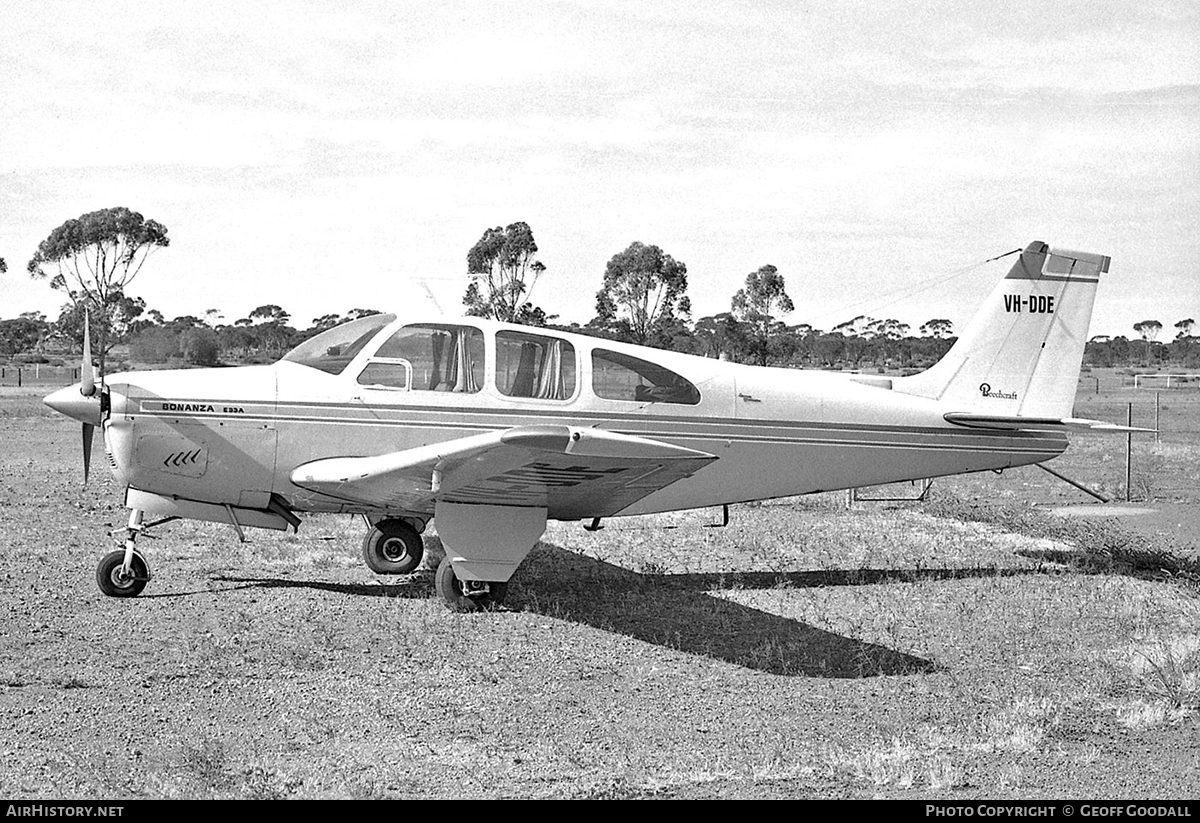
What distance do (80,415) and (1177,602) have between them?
8920 mm

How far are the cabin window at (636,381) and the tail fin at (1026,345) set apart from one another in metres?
2.44

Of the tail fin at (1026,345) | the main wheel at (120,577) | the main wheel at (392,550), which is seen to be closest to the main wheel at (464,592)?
the main wheel at (392,550)

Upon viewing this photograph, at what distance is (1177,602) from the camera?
29.4ft

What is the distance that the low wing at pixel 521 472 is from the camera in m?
6.65

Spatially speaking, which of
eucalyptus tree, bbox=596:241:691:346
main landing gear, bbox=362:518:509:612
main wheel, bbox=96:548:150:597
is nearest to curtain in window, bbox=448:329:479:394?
main landing gear, bbox=362:518:509:612

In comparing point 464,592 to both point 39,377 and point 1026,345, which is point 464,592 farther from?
point 39,377

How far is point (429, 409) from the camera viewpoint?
28.5 ft

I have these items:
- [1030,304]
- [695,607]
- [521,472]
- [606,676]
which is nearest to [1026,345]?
[1030,304]

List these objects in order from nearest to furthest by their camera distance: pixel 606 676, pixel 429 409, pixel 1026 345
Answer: pixel 606 676 → pixel 429 409 → pixel 1026 345

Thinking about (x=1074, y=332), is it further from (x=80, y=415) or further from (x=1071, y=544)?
(x=80, y=415)

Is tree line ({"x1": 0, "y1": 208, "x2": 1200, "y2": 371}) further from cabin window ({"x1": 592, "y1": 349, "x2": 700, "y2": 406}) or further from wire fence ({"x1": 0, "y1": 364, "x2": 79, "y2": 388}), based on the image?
cabin window ({"x1": 592, "y1": 349, "x2": 700, "y2": 406})

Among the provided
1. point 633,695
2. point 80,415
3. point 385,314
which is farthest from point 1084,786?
point 80,415

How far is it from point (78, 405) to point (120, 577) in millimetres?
1379

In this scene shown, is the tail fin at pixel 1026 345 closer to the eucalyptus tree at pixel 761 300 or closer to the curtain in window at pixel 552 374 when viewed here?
the curtain in window at pixel 552 374
